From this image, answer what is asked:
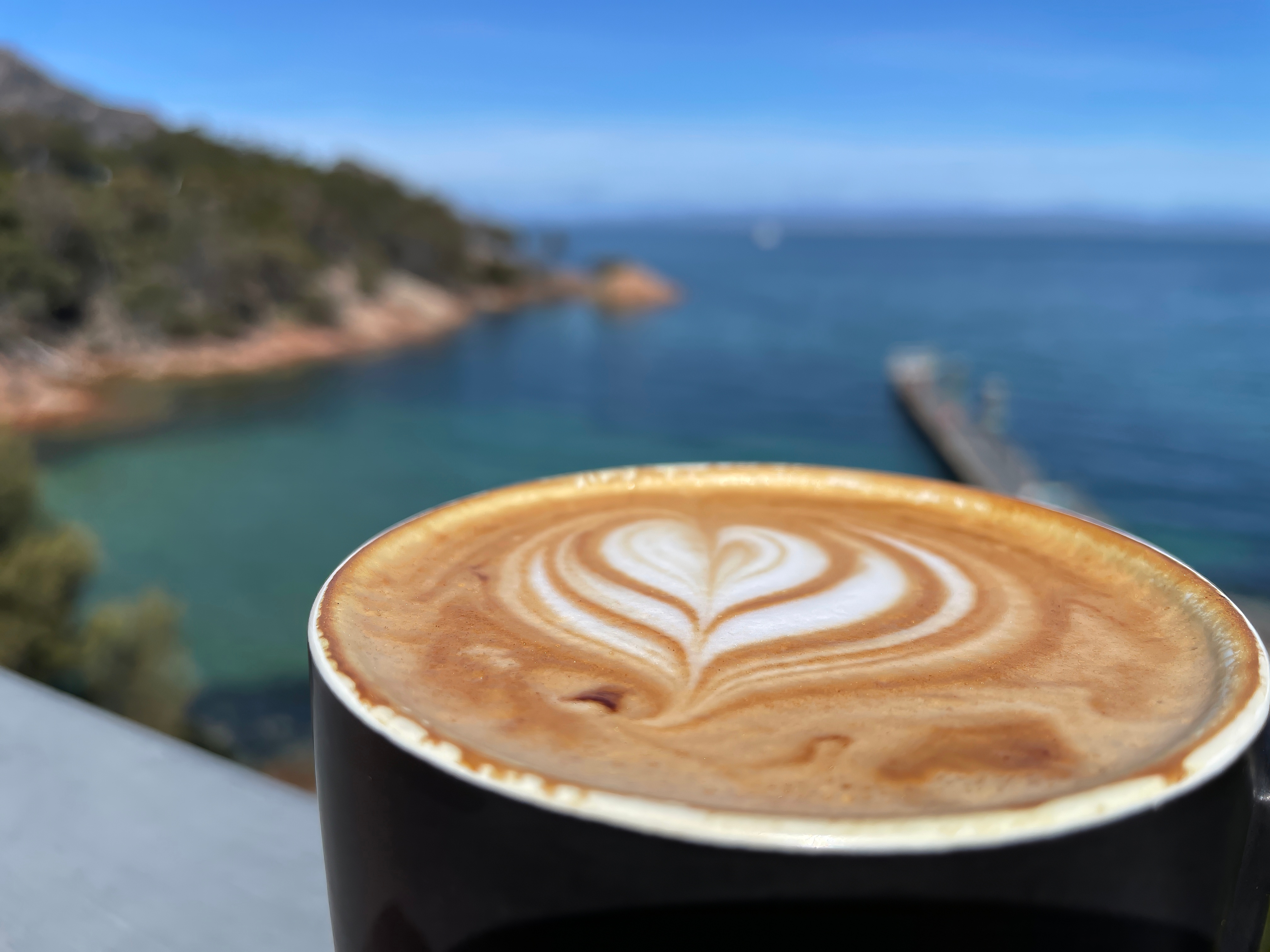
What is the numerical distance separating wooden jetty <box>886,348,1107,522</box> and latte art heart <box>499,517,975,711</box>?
8796mm

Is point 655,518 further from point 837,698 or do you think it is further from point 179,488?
point 179,488

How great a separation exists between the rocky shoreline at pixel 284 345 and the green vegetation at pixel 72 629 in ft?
23.1

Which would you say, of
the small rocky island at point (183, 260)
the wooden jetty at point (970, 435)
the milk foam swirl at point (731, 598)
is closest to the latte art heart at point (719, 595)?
the milk foam swirl at point (731, 598)

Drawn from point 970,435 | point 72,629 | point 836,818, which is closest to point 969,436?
point 970,435

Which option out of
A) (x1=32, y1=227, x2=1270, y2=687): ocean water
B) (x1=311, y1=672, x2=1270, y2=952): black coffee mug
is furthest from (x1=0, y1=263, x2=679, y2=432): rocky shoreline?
(x1=311, y1=672, x2=1270, y2=952): black coffee mug

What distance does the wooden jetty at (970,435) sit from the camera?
11.6 m

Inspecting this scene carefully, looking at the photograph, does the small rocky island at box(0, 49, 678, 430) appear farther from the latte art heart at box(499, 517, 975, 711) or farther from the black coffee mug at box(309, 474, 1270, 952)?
the black coffee mug at box(309, 474, 1270, 952)

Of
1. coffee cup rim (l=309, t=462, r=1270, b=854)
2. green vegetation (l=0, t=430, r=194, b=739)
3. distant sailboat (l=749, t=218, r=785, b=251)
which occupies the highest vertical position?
coffee cup rim (l=309, t=462, r=1270, b=854)

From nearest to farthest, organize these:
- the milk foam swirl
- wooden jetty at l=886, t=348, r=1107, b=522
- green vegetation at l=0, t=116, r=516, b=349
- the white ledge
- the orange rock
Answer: the milk foam swirl → the white ledge → wooden jetty at l=886, t=348, r=1107, b=522 → green vegetation at l=0, t=116, r=516, b=349 → the orange rock

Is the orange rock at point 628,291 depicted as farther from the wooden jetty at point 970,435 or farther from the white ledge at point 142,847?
the white ledge at point 142,847

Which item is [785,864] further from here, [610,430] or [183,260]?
[183,260]

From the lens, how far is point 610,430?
17.6m

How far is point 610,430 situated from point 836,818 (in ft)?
56.7

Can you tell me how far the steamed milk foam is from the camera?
0.50m
